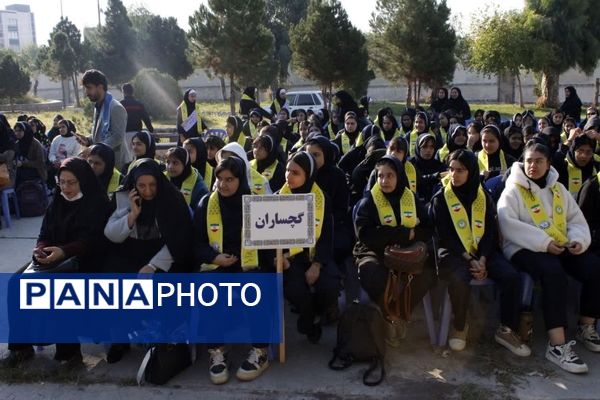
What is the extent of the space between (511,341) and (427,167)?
2893 millimetres

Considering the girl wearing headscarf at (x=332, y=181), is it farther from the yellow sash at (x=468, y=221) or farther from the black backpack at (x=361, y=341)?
the black backpack at (x=361, y=341)

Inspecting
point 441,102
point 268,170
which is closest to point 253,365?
point 268,170

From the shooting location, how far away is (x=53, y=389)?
371 cm

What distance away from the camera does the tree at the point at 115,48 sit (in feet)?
111

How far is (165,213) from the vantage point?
13.4ft

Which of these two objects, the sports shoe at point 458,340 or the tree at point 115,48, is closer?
the sports shoe at point 458,340

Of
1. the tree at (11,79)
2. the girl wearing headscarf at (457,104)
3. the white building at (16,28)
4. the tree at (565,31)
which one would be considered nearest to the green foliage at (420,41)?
the tree at (565,31)

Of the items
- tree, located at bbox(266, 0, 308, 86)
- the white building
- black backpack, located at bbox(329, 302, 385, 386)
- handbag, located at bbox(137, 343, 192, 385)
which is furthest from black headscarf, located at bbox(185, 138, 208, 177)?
the white building

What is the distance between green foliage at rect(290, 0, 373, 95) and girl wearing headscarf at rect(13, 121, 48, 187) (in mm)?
16290

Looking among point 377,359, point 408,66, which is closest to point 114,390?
point 377,359

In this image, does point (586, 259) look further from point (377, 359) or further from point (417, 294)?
point (377, 359)

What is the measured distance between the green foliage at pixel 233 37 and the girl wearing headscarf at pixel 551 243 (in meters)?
19.5

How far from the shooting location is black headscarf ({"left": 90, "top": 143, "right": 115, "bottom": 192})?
5047 millimetres

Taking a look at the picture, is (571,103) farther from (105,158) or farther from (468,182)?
(105,158)
